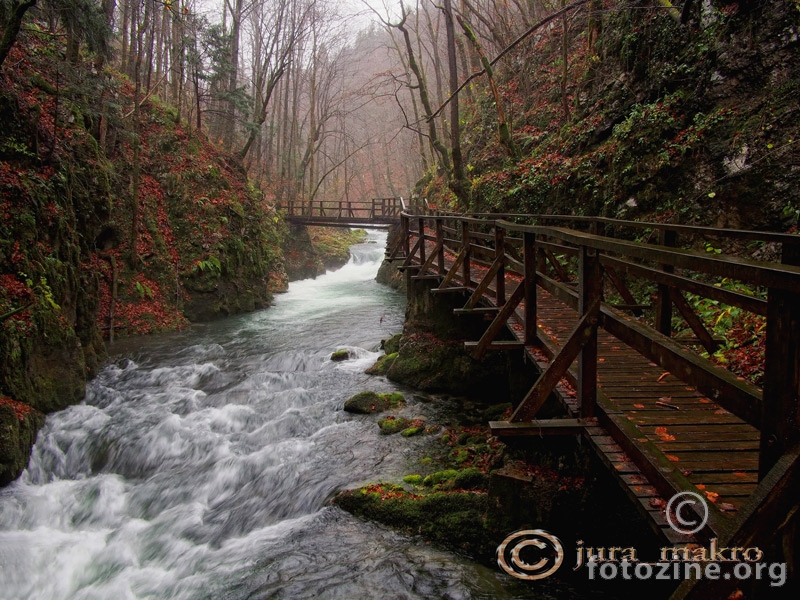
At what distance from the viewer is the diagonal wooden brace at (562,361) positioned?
386cm

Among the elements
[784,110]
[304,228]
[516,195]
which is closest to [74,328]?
[516,195]

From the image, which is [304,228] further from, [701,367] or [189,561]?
[701,367]

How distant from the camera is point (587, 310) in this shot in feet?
12.7

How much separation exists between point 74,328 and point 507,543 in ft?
33.0

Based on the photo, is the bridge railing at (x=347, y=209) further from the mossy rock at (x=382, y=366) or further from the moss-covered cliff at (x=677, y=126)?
the mossy rock at (x=382, y=366)

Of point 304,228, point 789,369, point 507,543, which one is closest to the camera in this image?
point 789,369

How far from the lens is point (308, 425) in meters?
9.52

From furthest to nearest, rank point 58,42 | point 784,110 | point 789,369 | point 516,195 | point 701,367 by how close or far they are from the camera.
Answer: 1. point 58,42
2. point 516,195
3. point 784,110
4. point 701,367
5. point 789,369

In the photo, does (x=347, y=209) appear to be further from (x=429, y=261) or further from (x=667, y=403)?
(x=667, y=403)

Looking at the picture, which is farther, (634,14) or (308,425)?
(634,14)

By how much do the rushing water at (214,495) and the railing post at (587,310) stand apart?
210 cm

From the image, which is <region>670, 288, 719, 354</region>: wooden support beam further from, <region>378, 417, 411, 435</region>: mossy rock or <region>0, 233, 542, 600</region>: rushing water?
<region>378, 417, 411, 435</region>: mossy rock

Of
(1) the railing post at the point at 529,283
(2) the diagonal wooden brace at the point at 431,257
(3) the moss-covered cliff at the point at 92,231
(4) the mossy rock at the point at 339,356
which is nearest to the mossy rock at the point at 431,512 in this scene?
(1) the railing post at the point at 529,283

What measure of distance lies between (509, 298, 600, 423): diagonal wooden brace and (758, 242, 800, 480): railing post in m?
1.75
